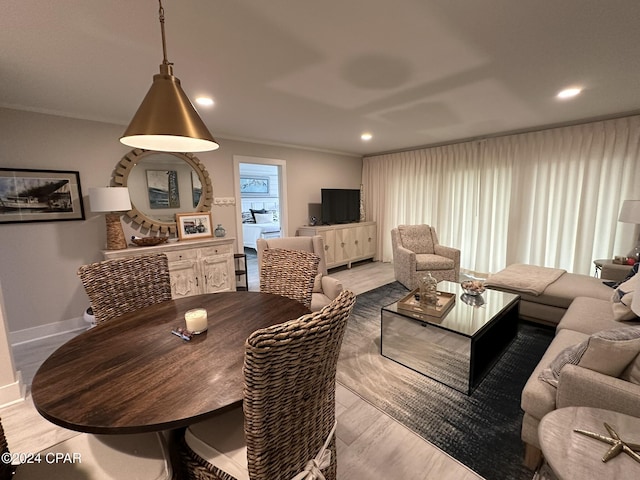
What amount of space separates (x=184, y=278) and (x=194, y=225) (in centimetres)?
73

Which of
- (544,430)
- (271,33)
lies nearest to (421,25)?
(271,33)

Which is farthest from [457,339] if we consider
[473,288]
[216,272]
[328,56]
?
[216,272]

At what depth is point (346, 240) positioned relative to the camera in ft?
17.1

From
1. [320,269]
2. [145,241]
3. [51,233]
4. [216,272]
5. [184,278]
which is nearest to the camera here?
[51,233]

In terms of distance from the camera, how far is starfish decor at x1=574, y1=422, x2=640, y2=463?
86 cm

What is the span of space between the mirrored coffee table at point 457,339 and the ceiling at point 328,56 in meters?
1.88

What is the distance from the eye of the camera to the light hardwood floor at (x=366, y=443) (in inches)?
54.6

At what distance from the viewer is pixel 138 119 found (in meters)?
1.09

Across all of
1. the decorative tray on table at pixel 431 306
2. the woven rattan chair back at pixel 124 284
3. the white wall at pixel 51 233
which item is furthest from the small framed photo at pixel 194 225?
the decorative tray on table at pixel 431 306

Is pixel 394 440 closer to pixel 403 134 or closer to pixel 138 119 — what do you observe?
pixel 138 119

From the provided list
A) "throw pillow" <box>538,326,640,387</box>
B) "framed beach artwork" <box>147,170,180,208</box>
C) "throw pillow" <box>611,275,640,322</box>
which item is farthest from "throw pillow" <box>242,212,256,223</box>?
"throw pillow" <box>538,326,640,387</box>

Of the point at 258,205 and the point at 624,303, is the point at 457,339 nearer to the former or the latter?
the point at 624,303

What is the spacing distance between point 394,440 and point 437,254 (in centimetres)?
319

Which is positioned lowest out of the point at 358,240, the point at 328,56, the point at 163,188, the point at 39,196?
the point at 358,240
